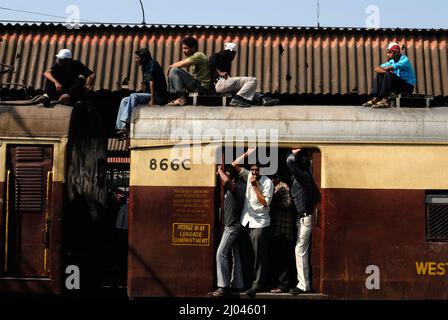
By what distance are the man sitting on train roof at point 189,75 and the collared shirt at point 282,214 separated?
6.15ft

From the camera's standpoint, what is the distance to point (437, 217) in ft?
32.1

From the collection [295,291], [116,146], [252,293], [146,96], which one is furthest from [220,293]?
[116,146]

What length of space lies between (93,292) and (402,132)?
4.67 metres

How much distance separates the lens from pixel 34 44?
19.3m

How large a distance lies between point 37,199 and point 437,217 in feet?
17.3

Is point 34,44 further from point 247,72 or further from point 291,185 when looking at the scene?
point 291,185

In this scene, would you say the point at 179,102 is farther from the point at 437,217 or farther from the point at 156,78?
the point at 437,217

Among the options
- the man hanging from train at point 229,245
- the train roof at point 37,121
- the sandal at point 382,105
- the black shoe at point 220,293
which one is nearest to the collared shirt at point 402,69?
the sandal at point 382,105

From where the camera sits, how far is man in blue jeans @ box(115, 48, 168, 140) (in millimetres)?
10711

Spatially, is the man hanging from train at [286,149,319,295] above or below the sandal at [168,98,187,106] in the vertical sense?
below

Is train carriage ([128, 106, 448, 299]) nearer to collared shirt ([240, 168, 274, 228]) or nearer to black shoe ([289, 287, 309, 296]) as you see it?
black shoe ([289, 287, 309, 296])

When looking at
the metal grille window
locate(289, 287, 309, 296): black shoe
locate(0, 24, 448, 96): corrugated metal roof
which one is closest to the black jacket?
locate(289, 287, 309, 296): black shoe
